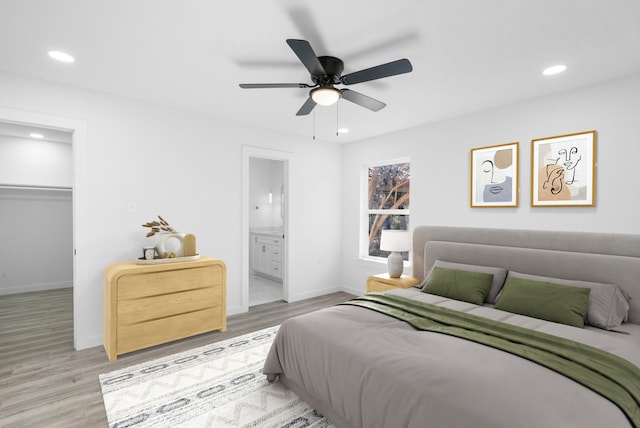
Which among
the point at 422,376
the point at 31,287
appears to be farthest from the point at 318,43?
the point at 31,287

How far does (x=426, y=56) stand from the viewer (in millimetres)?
2402

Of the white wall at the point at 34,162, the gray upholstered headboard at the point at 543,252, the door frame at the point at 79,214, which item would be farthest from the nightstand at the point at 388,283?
the white wall at the point at 34,162

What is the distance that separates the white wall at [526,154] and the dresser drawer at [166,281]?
2.51 m

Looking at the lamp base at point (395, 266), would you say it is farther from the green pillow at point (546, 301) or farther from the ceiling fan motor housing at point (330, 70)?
the ceiling fan motor housing at point (330, 70)

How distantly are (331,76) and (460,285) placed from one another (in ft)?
7.05

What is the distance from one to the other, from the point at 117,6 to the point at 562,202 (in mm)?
3889

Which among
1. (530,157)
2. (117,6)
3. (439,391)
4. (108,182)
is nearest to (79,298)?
(108,182)

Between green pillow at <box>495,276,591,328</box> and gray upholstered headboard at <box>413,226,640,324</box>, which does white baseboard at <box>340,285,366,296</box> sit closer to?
gray upholstered headboard at <box>413,226,640,324</box>

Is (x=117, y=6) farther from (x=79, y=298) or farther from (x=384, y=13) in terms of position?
(x=79, y=298)

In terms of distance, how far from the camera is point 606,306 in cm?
229

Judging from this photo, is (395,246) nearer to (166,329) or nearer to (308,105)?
(308,105)

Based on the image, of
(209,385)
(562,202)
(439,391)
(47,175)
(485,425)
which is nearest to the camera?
(485,425)

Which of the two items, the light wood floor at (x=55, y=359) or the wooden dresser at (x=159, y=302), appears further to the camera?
the wooden dresser at (x=159, y=302)

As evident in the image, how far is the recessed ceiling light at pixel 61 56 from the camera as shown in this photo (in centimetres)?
238
